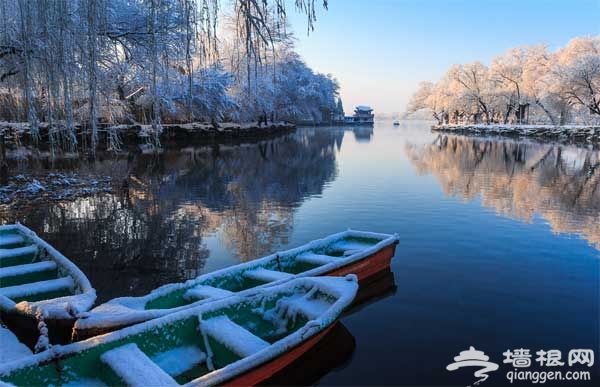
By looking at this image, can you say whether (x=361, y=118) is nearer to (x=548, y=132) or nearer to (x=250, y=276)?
(x=548, y=132)

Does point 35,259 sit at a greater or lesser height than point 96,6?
lesser

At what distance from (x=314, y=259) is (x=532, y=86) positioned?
219ft

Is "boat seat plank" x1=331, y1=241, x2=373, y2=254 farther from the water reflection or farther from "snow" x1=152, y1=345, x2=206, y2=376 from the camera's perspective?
the water reflection

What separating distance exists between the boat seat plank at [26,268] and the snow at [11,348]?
67.7 inches

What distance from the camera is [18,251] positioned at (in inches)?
312

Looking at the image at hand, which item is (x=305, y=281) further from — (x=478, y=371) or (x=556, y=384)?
(x=556, y=384)

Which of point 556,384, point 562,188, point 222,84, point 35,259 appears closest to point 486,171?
point 562,188

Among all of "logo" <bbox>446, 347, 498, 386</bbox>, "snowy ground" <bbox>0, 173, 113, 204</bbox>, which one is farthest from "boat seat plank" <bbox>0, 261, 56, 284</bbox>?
"snowy ground" <bbox>0, 173, 113, 204</bbox>

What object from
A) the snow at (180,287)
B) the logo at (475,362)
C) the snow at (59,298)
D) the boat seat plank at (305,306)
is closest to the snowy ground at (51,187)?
the snow at (59,298)

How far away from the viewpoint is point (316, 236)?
36.6 ft

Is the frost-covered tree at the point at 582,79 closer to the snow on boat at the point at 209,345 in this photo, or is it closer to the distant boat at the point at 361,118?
the snow on boat at the point at 209,345

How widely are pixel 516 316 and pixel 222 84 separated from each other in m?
37.5

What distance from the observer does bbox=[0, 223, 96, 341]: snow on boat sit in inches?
199

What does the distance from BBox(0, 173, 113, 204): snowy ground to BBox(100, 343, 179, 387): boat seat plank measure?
11554mm
